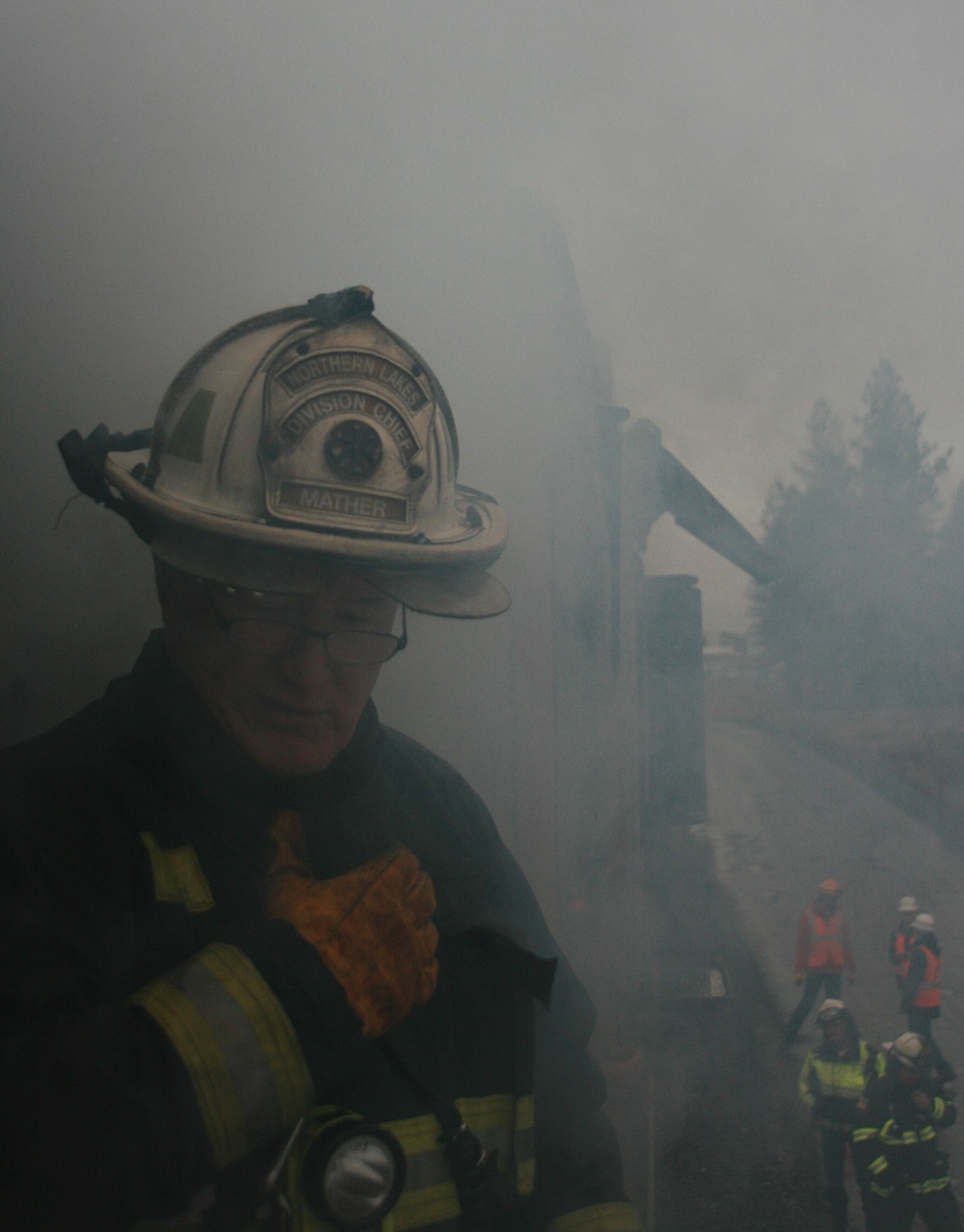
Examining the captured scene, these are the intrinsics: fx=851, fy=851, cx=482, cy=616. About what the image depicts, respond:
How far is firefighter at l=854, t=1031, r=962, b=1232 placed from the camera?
4.96ft

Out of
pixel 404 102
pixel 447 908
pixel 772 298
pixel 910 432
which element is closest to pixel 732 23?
pixel 772 298

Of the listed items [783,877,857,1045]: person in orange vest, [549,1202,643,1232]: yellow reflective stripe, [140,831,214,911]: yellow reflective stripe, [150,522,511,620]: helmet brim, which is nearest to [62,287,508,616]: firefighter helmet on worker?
[150,522,511,620]: helmet brim

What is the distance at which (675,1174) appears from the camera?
1553 mm

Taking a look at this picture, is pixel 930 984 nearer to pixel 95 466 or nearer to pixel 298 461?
pixel 298 461

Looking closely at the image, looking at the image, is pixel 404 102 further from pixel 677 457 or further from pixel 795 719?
pixel 795 719

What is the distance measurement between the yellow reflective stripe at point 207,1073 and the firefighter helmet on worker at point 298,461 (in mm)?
469

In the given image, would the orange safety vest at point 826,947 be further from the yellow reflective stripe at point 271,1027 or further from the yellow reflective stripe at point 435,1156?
the yellow reflective stripe at point 271,1027

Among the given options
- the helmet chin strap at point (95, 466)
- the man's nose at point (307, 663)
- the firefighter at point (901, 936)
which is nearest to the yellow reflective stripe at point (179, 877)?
the man's nose at point (307, 663)

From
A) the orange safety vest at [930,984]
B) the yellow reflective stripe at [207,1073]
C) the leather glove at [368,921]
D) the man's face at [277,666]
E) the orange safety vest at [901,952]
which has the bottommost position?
the orange safety vest at [930,984]

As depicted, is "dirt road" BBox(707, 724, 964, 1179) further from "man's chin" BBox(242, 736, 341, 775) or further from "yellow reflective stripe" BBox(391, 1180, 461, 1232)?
"man's chin" BBox(242, 736, 341, 775)

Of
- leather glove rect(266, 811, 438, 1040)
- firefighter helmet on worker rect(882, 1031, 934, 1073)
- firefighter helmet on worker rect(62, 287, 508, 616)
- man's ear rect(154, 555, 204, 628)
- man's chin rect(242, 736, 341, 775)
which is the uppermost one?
firefighter helmet on worker rect(62, 287, 508, 616)

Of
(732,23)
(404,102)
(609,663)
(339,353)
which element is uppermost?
(732,23)

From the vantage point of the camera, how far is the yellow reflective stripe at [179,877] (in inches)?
38.9

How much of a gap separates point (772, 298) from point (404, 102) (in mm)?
921
